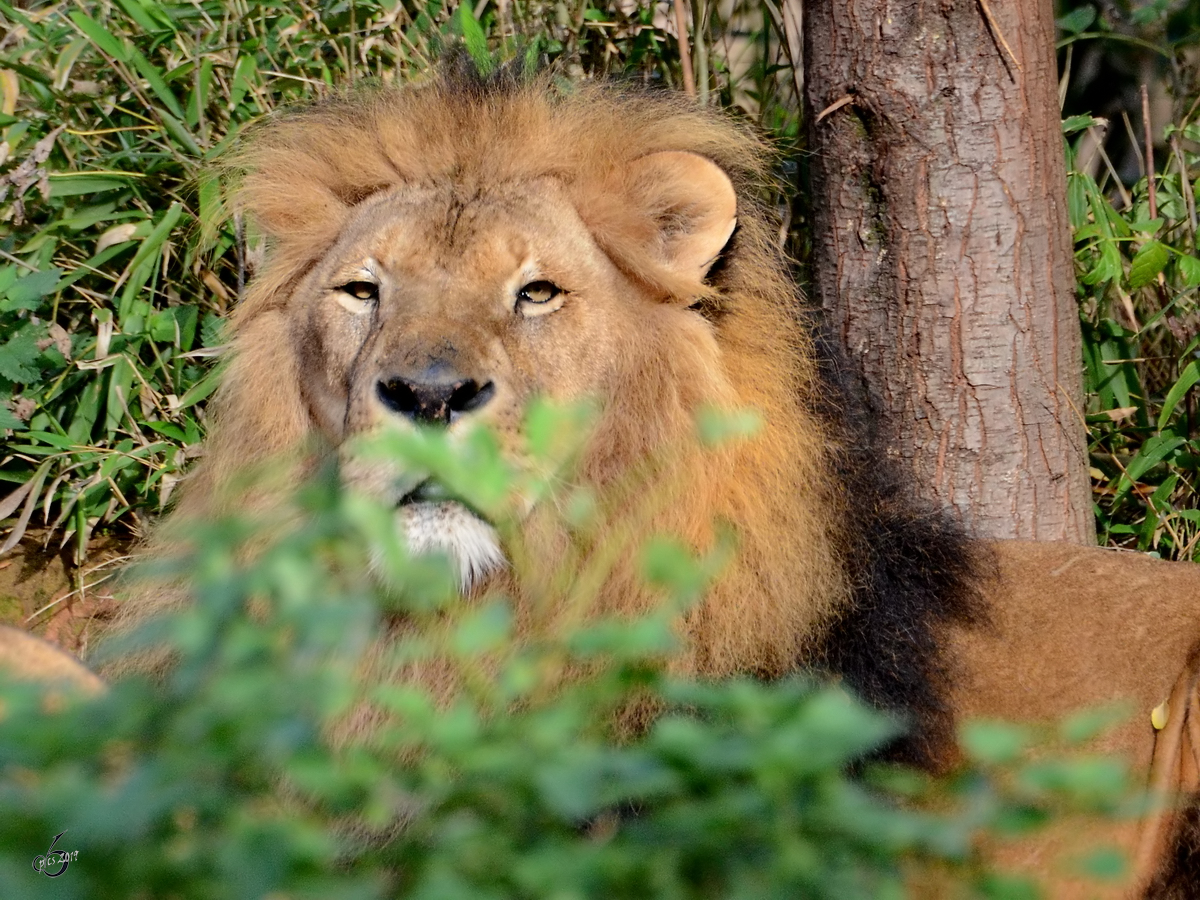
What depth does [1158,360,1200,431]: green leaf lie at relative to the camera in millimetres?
4277

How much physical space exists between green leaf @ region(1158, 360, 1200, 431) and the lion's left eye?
2.40 m

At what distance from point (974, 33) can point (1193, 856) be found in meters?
2.27

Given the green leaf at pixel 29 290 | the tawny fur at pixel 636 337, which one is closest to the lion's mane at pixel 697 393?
the tawny fur at pixel 636 337

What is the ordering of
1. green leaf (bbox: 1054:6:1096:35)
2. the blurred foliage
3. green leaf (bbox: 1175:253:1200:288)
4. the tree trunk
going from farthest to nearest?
green leaf (bbox: 1054:6:1096:35) < green leaf (bbox: 1175:253:1200:288) < the tree trunk < the blurred foliage

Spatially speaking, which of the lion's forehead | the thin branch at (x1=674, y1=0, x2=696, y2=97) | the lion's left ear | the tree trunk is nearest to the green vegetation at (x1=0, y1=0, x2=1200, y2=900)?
the thin branch at (x1=674, y1=0, x2=696, y2=97)

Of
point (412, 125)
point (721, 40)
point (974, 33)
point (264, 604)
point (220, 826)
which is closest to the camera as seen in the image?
point (220, 826)

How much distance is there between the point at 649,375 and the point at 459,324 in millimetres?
445

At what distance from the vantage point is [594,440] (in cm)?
276

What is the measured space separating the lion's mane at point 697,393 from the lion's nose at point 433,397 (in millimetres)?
347

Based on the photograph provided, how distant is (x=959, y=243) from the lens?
3.87 metres

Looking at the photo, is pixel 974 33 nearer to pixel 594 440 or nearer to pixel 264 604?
pixel 594 440

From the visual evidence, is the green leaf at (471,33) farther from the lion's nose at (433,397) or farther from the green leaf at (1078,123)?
the green leaf at (1078,123)

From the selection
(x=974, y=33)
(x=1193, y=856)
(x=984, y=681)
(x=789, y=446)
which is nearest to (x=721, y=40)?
(x=974, y=33)

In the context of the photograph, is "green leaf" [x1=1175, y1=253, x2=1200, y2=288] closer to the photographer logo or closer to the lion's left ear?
the lion's left ear
